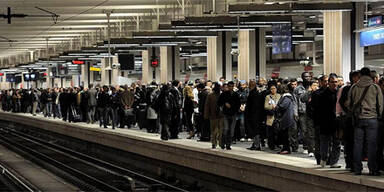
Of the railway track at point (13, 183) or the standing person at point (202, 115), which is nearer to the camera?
the railway track at point (13, 183)

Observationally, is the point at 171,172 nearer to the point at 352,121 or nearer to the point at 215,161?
the point at 215,161

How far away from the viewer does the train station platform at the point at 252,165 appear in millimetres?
12562

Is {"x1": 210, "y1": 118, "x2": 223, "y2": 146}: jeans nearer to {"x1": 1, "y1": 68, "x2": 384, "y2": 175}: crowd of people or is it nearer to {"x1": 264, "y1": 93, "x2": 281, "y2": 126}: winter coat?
{"x1": 1, "y1": 68, "x2": 384, "y2": 175}: crowd of people

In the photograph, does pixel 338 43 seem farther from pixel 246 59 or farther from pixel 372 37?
pixel 246 59

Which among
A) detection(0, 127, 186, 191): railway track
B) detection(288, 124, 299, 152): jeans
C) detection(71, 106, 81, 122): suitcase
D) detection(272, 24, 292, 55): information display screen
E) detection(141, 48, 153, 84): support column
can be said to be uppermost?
detection(272, 24, 292, 55): information display screen

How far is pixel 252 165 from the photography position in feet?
52.4

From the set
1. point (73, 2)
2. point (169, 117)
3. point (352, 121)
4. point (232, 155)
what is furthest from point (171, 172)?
point (73, 2)

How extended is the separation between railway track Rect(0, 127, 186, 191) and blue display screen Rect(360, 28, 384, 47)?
6.52 metres

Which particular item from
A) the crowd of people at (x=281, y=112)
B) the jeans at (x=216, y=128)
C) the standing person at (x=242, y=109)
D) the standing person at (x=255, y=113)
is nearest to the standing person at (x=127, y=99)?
the crowd of people at (x=281, y=112)

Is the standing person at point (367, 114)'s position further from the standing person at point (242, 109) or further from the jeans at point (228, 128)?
the standing person at point (242, 109)

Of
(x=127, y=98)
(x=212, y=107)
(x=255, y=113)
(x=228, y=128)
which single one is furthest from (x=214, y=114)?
(x=127, y=98)

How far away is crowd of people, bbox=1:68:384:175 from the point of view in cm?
1227

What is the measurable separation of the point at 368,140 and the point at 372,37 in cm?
868

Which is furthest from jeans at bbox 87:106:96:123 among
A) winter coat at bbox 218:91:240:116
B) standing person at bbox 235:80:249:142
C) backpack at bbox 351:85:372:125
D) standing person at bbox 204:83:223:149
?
backpack at bbox 351:85:372:125
